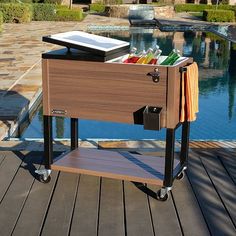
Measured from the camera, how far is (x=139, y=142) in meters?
5.34

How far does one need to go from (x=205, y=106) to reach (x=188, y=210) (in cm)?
552

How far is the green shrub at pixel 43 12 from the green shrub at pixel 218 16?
818cm

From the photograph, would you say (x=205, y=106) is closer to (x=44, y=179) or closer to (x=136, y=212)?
(x=44, y=179)

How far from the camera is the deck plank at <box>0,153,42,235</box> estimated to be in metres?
3.48

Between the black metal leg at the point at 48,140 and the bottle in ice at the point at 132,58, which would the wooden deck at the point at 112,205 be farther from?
the bottle in ice at the point at 132,58

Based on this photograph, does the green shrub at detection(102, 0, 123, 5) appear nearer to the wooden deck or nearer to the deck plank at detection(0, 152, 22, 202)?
the deck plank at detection(0, 152, 22, 202)

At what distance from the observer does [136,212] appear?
144 inches

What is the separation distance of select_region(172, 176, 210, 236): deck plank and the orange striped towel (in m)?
0.64

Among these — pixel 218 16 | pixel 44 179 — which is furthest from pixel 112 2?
pixel 44 179

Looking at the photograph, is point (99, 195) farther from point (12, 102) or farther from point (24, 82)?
point (24, 82)

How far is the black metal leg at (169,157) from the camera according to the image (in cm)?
378

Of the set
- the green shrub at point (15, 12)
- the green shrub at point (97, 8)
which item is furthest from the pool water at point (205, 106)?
the green shrub at point (97, 8)

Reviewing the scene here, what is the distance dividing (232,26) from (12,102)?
1824 centimetres

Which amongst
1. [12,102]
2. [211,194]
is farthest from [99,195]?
[12,102]
